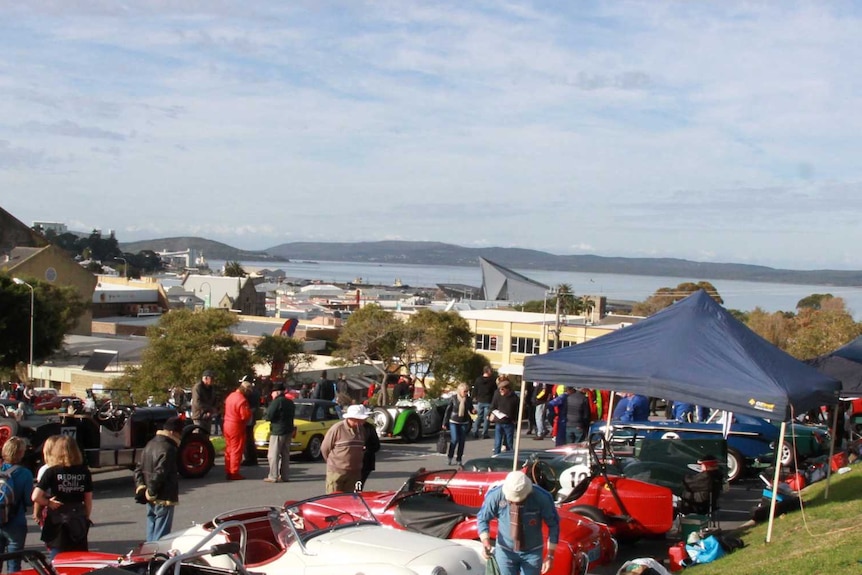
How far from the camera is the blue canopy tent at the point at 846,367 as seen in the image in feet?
49.0

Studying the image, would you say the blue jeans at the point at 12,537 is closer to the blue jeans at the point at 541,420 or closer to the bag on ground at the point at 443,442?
the bag on ground at the point at 443,442

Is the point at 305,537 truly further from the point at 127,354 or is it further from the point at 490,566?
the point at 127,354

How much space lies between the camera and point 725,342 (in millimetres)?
11266

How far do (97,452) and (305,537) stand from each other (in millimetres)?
6737

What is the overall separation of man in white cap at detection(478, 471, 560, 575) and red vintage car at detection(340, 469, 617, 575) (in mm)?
779

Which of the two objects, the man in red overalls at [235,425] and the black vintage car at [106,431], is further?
the man in red overalls at [235,425]

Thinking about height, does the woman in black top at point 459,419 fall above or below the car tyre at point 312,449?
above

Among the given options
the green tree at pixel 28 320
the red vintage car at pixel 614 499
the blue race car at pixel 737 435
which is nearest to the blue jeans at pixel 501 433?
the blue race car at pixel 737 435

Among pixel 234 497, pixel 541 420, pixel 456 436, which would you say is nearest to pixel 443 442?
pixel 456 436

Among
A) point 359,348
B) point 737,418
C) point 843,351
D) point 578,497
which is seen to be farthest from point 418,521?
point 359,348

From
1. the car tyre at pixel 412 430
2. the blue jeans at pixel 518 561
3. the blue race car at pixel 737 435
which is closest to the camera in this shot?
the blue jeans at pixel 518 561

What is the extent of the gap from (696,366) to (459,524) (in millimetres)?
4006

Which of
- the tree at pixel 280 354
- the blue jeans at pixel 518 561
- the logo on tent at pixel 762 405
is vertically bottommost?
the tree at pixel 280 354

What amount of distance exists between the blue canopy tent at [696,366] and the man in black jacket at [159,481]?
4657mm
